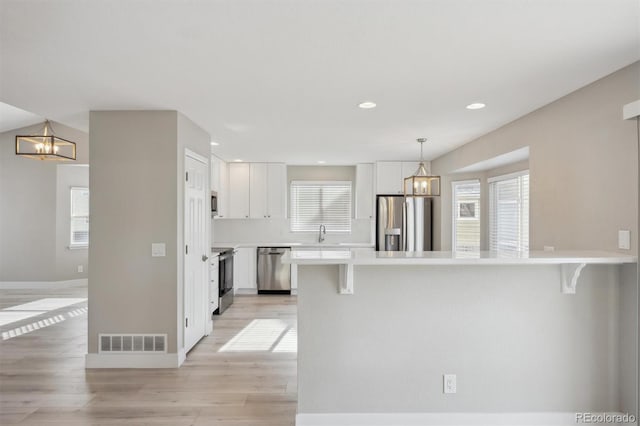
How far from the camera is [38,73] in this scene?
2.73 meters

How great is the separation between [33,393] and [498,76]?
14.3 feet

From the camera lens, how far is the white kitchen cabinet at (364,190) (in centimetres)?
705

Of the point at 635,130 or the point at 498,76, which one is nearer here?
the point at 635,130

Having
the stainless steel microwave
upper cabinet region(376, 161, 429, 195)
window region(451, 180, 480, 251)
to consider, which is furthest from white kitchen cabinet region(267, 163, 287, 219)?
window region(451, 180, 480, 251)

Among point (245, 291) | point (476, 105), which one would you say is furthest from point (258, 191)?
point (476, 105)

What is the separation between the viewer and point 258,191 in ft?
23.6

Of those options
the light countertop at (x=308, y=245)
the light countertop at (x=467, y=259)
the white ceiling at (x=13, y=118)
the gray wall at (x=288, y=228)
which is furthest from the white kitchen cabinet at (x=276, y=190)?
the light countertop at (x=467, y=259)

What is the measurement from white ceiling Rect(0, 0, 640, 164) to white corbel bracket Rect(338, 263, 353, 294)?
134 cm

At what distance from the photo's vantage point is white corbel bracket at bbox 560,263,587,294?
8.32 ft

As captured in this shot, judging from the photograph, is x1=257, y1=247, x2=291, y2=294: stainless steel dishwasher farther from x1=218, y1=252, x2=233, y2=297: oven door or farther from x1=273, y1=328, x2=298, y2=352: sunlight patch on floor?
x1=273, y1=328, x2=298, y2=352: sunlight patch on floor

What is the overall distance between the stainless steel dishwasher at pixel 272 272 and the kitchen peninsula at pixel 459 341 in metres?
4.41

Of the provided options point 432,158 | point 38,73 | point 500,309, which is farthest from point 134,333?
point 432,158

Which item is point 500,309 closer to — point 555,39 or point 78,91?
point 555,39

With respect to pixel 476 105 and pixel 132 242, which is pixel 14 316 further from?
pixel 476 105
